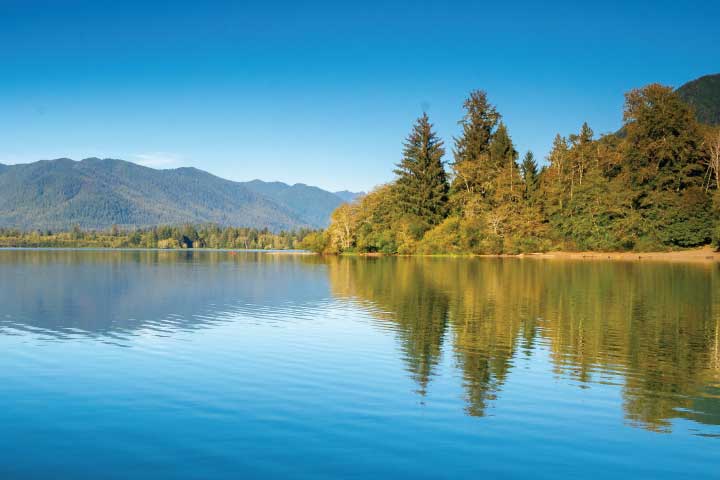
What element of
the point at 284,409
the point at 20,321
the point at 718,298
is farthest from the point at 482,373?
the point at 718,298

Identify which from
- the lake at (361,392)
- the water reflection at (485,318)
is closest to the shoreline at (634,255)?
the water reflection at (485,318)

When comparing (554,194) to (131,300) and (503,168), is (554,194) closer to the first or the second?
(503,168)

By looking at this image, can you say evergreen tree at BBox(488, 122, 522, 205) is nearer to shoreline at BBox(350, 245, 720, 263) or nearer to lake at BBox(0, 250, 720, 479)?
shoreline at BBox(350, 245, 720, 263)

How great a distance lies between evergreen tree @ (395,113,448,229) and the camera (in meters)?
84.6

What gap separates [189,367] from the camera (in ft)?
40.0

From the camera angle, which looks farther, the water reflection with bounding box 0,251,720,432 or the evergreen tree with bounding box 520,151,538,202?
the evergreen tree with bounding box 520,151,538,202

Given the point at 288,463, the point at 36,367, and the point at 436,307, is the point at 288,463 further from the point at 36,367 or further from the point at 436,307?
the point at 436,307

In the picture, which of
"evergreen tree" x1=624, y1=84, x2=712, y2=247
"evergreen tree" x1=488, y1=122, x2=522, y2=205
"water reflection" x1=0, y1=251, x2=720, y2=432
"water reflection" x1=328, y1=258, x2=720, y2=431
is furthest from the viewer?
"evergreen tree" x1=488, y1=122, x2=522, y2=205

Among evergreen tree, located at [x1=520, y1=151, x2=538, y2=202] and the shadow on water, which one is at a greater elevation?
evergreen tree, located at [x1=520, y1=151, x2=538, y2=202]

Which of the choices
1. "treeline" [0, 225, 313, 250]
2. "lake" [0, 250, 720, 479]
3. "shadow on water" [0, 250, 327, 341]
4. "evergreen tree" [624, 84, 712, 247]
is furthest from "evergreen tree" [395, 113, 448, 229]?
"treeline" [0, 225, 313, 250]

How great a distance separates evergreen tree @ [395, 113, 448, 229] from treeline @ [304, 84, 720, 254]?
0.52 ft

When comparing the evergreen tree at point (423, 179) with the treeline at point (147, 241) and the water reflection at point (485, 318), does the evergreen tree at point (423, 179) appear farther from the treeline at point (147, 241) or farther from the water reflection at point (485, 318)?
the treeline at point (147, 241)

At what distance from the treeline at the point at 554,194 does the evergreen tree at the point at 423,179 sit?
160 millimetres

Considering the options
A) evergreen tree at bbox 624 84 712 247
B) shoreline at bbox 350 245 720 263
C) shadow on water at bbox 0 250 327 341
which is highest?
evergreen tree at bbox 624 84 712 247
